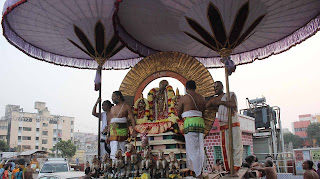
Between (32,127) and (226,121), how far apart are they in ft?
212

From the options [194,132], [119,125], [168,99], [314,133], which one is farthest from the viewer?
[314,133]

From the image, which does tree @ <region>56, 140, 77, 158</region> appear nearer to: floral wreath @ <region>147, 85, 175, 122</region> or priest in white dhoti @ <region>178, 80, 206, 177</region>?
floral wreath @ <region>147, 85, 175, 122</region>

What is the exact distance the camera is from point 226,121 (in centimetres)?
555

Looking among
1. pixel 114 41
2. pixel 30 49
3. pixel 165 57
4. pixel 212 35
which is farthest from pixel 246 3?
pixel 30 49

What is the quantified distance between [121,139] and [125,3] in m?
3.16

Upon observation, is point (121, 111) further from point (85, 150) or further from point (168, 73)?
point (85, 150)

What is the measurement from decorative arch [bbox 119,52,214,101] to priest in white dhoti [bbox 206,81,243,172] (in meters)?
0.40

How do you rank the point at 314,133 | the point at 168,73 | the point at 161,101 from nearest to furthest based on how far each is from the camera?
the point at 161,101, the point at 168,73, the point at 314,133

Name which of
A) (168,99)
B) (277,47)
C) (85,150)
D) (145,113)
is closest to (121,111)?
(145,113)

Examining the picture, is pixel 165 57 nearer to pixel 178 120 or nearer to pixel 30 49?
pixel 178 120

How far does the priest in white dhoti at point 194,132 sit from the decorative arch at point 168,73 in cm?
108

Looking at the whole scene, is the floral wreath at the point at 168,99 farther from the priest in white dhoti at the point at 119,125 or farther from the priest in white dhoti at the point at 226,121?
the priest in white dhoti at the point at 226,121

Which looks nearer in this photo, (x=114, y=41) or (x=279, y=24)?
(x=279, y=24)

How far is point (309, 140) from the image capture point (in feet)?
185
